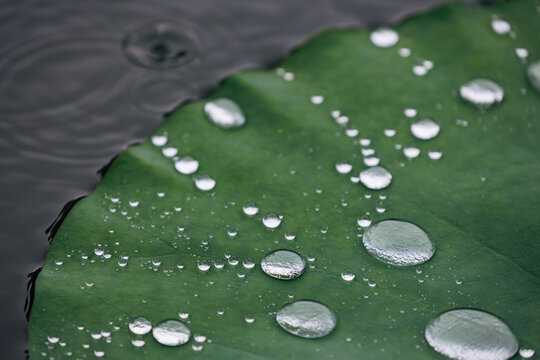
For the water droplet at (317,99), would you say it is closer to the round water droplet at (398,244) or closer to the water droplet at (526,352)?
the round water droplet at (398,244)

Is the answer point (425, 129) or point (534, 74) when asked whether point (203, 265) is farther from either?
point (534, 74)

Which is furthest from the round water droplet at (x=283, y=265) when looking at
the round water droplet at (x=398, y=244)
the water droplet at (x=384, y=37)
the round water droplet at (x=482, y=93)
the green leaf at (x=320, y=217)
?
the water droplet at (x=384, y=37)

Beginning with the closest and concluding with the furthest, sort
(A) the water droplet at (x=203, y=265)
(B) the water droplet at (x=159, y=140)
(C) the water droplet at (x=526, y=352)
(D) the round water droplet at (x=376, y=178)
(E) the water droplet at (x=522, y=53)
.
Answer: (C) the water droplet at (x=526, y=352), (A) the water droplet at (x=203, y=265), (D) the round water droplet at (x=376, y=178), (B) the water droplet at (x=159, y=140), (E) the water droplet at (x=522, y=53)

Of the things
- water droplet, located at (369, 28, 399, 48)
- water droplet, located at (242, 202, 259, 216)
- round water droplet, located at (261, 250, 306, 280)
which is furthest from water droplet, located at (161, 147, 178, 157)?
water droplet, located at (369, 28, 399, 48)

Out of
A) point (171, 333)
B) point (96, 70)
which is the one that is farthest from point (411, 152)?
point (96, 70)

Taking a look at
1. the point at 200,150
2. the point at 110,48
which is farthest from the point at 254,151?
the point at 110,48

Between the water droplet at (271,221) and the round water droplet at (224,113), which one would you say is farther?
the round water droplet at (224,113)
